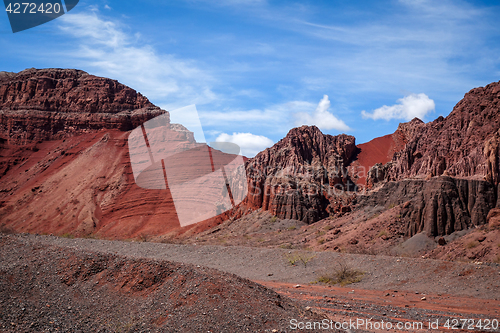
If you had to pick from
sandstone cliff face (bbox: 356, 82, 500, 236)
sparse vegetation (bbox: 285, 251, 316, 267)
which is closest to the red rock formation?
sparse vegetation (bbox: 285, 251, 316, 267)

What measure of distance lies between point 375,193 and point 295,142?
17353 millimetres

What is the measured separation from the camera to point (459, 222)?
21.4 m

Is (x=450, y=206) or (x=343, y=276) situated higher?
(x=450, y=206)

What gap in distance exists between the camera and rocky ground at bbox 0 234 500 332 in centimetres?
827

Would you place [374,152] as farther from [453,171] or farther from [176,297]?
[176,297]

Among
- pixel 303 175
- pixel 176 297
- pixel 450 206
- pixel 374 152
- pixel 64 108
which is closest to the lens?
pixel 176 297

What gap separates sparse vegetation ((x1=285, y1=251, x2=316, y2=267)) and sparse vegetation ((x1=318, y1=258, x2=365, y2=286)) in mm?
2163

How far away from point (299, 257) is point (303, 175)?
22.2 meters

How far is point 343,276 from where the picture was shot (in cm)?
1981

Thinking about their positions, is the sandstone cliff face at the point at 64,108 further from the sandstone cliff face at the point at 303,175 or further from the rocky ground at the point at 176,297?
the rocky ground at the point at 176,297

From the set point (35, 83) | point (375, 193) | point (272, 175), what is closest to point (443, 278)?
point (375, 193)

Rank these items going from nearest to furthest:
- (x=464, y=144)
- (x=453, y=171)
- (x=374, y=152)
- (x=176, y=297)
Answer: (x=176, y=297) → (x=453, y=171) → (x=464, y=144) → (x=374, y=152)

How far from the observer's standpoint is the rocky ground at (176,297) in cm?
827

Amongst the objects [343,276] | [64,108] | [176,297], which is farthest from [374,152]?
[64,108]
